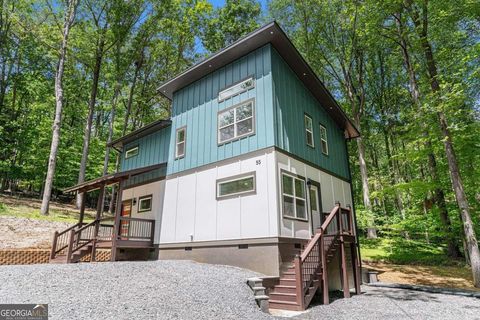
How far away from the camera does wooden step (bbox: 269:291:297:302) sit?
6684mm

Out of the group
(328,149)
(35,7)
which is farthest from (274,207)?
(35,7)

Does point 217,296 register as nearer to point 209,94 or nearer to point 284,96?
point 284,96

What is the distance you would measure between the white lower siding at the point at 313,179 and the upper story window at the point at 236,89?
9.36 ft

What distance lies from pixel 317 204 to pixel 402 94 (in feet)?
62.1

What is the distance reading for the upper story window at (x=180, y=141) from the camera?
11.5 metres

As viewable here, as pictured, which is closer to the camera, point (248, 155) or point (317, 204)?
point (248, 155)

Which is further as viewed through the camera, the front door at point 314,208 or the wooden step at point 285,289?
the front door at point 314,208

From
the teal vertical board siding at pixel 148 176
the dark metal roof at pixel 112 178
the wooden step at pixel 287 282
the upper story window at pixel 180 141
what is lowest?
the wooden step at pixel 287 282

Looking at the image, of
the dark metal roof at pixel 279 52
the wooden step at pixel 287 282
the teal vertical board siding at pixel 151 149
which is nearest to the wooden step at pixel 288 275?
the wooden step at pixel 287 282

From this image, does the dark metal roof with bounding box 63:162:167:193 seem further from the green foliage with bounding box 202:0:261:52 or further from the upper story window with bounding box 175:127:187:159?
the green foliage with bounding box 202:0:261:52

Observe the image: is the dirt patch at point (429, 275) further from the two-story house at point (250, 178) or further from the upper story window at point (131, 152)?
the upper story window at point (131, 152)

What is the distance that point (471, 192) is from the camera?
1384cm

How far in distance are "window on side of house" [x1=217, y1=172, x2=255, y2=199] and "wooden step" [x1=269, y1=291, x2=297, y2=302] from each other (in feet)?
9.77

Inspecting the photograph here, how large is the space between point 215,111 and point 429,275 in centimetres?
1170
